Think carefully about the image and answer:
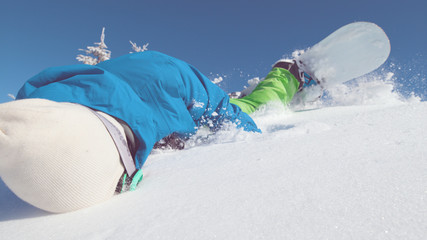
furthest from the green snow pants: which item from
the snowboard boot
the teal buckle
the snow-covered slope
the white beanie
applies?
the white beanie

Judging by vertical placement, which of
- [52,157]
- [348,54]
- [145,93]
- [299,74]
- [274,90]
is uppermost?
[348,54]

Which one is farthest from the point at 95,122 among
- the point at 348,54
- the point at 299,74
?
the point at 348,54

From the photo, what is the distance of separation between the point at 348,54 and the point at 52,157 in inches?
106

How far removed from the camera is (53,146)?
20.4 inches

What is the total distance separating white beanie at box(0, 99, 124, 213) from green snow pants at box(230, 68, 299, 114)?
1670mm

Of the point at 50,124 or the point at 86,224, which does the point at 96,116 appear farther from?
the point at 86,224

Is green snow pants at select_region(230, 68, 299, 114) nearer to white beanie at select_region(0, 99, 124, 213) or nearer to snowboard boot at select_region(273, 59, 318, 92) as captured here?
snowboard boot at select_region(273, 59, 318, 92)

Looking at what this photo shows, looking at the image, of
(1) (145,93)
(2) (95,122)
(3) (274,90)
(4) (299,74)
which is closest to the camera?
(2) (95,122)

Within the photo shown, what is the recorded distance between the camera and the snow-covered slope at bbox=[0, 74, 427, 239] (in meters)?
0.33

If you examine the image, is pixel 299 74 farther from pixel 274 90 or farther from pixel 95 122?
pixel 95 122

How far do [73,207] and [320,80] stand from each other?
2511 mm

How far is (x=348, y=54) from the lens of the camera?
2348mm

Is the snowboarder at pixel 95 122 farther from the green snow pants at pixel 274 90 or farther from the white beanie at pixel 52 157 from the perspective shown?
the green snow pants at pixel 274 90

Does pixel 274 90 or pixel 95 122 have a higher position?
pixel 274 90
